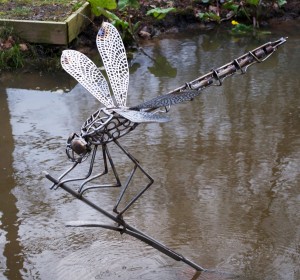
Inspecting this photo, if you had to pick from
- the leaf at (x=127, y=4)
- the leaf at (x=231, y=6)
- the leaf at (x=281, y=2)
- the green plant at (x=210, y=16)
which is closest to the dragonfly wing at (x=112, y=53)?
the leaf at (x=127, y=4)

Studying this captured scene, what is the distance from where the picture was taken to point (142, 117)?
2871mm

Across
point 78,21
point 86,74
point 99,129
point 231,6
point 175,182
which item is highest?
point 86,74

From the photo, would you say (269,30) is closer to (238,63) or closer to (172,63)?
(172,63)

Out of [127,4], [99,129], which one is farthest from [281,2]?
[99,129]

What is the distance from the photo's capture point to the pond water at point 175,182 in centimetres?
397

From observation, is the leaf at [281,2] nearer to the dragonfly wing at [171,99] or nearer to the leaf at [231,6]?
the leaf at [231,6]

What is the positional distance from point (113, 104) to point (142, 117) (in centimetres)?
38

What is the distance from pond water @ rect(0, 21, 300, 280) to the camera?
3969 mm

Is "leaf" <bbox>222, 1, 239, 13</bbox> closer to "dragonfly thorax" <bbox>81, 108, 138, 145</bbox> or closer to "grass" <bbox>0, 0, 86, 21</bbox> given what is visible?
"grass" <bbox>0, 0, 86, 21</bbox>

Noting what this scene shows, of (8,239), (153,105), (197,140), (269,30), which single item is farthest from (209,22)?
(153,105)

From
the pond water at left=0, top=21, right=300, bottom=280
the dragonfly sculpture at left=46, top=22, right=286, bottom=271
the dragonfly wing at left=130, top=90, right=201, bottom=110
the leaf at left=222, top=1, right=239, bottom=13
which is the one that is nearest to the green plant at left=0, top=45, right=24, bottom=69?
the pond water at left=0, top=21, right=300, bottom=280

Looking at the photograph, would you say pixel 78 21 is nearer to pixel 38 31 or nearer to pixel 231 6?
pixel 38 31

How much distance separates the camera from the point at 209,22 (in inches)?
348

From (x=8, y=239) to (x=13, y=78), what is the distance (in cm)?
306
